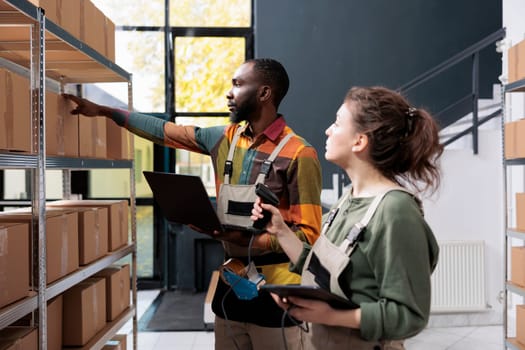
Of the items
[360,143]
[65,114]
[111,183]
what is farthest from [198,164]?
[360,143]

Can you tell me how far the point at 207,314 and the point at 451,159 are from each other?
2.64m

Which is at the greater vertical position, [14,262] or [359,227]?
[359,227]

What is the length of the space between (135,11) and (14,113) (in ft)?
16.0

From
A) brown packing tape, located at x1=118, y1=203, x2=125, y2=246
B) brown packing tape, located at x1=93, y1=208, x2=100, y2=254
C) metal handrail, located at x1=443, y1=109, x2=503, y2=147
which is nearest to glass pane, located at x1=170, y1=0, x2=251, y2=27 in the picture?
metal handrail, located at x1=443, y1=109, x2=503, y2=147

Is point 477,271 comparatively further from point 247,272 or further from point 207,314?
point 247,272

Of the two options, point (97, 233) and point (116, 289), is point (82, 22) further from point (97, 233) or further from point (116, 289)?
point (116, 289)

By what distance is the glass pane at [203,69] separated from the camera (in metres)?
6.32

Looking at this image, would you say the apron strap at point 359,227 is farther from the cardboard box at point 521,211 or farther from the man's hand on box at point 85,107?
the cardboard box at point 521,211

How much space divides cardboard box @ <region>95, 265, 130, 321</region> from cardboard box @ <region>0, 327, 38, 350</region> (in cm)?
85

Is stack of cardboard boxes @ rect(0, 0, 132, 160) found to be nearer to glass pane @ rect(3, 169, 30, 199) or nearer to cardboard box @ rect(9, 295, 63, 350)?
cardboard box @ rect(9, 295, 63, 350)

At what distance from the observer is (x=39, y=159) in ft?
6.32

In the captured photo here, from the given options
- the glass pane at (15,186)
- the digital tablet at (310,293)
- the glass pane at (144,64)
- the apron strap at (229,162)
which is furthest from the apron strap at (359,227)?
the glass pane at (15,186)

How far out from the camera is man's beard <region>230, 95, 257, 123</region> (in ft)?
6.89

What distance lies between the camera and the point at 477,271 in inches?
190
